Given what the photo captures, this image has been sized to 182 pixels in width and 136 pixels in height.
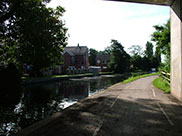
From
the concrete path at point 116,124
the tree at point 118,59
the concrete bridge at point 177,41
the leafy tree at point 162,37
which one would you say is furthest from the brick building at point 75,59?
the concrete path at point 116,124

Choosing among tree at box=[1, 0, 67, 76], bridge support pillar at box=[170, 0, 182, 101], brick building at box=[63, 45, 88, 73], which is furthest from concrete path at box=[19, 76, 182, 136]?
brick building at box=[63, 45, 88, 73]

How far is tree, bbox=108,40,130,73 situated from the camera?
6631 cm

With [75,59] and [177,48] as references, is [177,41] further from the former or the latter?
[75,59]

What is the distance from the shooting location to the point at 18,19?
18656 millimetres

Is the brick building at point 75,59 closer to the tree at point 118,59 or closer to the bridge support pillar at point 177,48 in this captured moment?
the tree at point 118,59

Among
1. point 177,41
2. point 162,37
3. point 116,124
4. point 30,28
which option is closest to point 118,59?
point 162,37

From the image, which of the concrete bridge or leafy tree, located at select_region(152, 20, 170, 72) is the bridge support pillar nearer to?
the concrete bridge

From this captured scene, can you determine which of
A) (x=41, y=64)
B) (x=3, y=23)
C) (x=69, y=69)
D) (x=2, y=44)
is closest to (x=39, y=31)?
(x=3, y=23)

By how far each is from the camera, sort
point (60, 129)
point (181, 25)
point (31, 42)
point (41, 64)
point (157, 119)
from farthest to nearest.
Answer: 1. point (41, 64)
2. point (31, 42)
3. point (181, 25)
4. point (157, 119)
5. point (60, 129)

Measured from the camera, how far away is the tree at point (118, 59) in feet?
218

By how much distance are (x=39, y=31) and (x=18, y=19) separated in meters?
3.75

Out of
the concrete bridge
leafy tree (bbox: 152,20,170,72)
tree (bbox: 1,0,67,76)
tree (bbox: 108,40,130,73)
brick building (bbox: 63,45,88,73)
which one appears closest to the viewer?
the concrete bridge

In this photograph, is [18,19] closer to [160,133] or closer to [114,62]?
[160,133]

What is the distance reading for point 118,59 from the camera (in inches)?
2621
